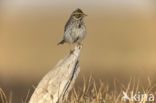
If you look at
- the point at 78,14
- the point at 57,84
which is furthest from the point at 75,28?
the point at 57,84

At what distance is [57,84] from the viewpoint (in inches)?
287

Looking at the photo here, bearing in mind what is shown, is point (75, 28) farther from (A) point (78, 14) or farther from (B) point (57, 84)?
(B) point (57, 84)

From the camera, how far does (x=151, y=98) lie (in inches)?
305

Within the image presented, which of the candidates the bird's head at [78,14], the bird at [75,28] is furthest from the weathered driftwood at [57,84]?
the bird's head at [78,14]

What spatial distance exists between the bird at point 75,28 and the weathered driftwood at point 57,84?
164 centimetres

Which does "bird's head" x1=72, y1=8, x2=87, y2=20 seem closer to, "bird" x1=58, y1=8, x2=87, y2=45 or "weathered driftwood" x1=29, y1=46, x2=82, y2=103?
"bird" x1=58, y1=8, x2=87, y2=45

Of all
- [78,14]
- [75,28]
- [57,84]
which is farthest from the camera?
[78,14]

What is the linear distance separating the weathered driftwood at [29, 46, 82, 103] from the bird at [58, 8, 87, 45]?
1.64 m

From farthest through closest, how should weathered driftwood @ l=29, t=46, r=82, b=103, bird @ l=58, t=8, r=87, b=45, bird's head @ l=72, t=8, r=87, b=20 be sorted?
bird's head @ l=72, t=8, r=87, b=20, bird @ l=58, t=8, r=87, b=45, weathered driftwood @ l=29, t=46, r=82, b=103

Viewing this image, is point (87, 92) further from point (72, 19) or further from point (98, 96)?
point (72, 19)

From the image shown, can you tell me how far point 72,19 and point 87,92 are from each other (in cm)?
213

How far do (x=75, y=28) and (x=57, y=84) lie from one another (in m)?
2.21

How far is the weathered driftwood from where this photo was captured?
727 centimetres

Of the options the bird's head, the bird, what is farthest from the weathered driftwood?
the bird's head
